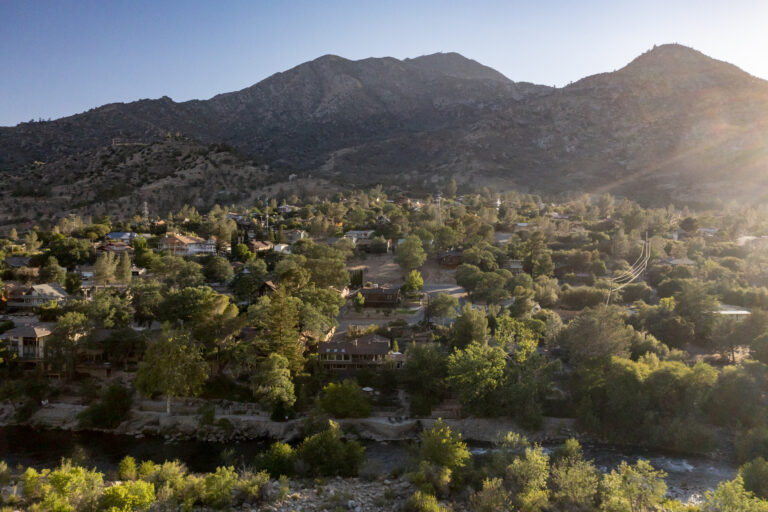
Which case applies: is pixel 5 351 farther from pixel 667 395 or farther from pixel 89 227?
pixel 667 395

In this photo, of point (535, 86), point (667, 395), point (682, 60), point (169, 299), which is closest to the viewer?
point (667, 395)

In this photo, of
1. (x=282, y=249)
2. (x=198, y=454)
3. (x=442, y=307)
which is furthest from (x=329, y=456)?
(x=282, y=249)

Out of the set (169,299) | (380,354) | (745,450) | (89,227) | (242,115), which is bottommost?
(745,450)

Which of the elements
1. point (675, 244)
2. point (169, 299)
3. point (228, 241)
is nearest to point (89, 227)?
point (228, 241)

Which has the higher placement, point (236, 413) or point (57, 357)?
point (57, 357)

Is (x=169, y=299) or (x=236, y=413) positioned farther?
(x=169, y=299)

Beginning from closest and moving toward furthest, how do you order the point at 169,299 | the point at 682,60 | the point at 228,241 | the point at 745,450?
the point at 745,450
the point at 169,299
the point at 228,241
the point at 682,60

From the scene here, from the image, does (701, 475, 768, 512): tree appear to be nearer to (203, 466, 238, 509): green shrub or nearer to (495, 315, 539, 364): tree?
(495, 315, 539, 364): tree
